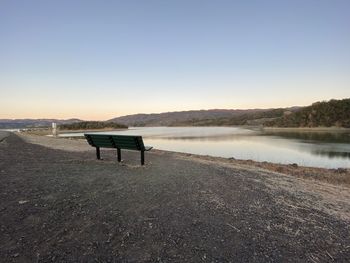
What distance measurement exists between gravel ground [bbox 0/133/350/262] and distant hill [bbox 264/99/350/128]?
102094mm

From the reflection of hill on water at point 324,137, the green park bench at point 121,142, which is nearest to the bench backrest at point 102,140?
the green park bench at point 121,142

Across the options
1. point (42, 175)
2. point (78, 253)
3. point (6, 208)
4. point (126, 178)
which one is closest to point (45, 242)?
point (78, 253)

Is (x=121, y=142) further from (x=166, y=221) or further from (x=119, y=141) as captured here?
(x=166, y=221)

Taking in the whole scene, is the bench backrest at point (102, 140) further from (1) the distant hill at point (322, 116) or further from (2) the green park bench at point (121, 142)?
(1) the distant hill at point (322, 116)

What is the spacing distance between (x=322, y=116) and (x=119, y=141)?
379ft

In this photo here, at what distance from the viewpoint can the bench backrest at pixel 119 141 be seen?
10.7 metres

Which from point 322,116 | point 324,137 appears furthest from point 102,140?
point 322,116

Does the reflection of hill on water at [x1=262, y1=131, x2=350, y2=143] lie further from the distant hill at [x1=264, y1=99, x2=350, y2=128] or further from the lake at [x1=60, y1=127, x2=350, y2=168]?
the distant hill at [x1=264, y1=99, x2=350, y2=128]

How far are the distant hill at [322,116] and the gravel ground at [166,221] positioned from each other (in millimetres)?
102094

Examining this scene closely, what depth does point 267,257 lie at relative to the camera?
155 inches

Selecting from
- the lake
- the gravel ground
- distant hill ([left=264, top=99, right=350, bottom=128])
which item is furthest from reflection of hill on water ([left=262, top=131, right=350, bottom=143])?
distant hill ([left=264, top=99, right=350, bottom=128])

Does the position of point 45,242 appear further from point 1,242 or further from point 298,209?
point 298,209

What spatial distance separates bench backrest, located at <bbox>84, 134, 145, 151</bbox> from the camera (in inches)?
420

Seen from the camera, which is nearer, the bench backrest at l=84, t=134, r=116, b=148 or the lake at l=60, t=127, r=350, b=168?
the bench backrest at l=84, t=134, r=116, b=148
